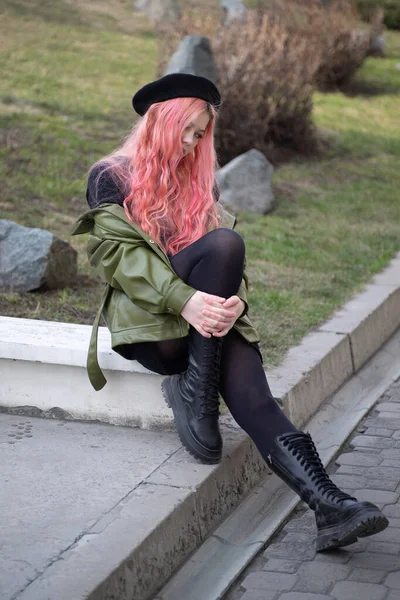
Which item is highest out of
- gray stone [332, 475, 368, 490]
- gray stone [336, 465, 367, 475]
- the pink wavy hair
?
the pink wavy hair

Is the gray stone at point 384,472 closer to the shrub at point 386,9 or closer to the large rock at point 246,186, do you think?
the large rock at point 246,186

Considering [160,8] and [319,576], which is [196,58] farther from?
[160,8]

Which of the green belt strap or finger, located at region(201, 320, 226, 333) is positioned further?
the green belt strap

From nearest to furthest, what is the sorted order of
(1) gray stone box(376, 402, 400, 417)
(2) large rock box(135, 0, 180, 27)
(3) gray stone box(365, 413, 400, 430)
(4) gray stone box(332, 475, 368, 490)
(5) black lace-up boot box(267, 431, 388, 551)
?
(5) black lace-up boot box(267, 431, 388, 551)
(4) gray stone box(332, 475, 368, 490)
(3) gray stone box(365, 413, 400, 430)
(1) gray stone box(376, 402, 400, 417)
(2) large rock box(135, 0, 180, 27)

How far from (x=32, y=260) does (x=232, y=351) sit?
2121 mm

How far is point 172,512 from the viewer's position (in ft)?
9.43

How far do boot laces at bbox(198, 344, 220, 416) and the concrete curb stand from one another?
20cm

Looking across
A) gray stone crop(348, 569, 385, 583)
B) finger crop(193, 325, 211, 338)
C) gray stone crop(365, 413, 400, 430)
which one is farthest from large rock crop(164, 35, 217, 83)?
gray stone crop(348, 569, 385, 583)

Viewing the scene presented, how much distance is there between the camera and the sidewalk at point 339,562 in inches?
109

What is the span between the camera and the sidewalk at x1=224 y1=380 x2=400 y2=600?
277 centimetres

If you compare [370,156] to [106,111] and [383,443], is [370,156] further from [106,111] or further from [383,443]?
[383,443]

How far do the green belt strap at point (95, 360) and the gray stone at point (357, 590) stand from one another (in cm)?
114

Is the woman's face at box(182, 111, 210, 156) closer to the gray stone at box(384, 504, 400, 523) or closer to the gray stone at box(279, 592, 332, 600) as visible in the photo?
the gray stone at box(384, 504, 400, 523)

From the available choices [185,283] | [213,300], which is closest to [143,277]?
[185,283]
